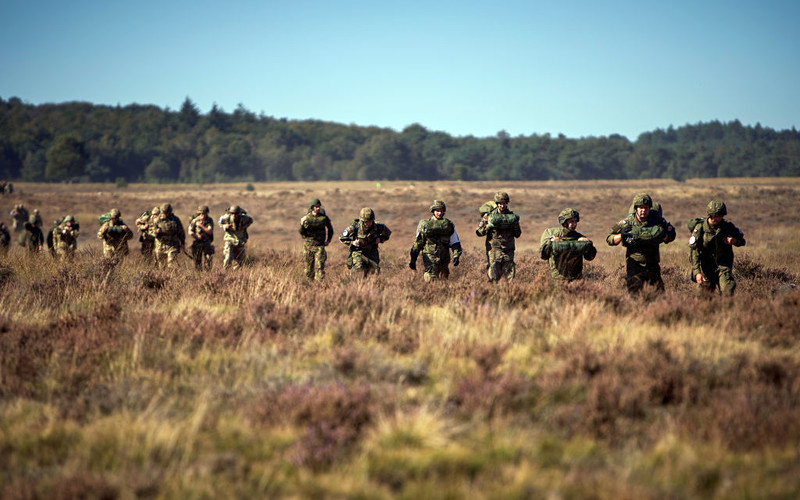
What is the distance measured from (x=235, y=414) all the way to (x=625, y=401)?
10.2 ft

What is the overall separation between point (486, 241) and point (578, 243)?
1950mm

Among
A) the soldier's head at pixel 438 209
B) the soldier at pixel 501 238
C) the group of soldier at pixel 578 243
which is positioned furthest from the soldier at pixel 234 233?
the soldier at pixel 501 238

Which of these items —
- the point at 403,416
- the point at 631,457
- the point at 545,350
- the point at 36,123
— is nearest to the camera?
the point at 631,457

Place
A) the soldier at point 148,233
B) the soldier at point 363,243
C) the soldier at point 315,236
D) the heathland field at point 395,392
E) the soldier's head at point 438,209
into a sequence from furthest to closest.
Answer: the soldier at point 148,233
the soldier at point 315,236
the soldier at point 363,243
the soldier's head at point 438,209
the heathland field at point 395,392

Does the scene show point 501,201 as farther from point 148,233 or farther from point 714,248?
point 148,233

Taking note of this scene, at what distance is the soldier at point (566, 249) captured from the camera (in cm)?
971

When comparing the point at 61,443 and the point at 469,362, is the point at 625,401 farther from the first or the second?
the point at 61,443

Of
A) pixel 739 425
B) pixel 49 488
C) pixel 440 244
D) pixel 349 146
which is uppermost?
pixel 349 146

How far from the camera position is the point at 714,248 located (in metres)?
9.05

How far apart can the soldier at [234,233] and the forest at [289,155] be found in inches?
2989

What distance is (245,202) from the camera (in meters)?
48.1

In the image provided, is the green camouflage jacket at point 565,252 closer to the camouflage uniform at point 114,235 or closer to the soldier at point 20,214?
the camouflage uniform at point 114,235

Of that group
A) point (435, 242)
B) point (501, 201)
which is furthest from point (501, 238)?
point (435, 242)

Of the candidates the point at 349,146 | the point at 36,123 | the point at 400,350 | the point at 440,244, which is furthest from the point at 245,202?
the point at 36,123
